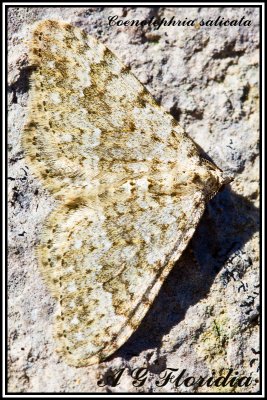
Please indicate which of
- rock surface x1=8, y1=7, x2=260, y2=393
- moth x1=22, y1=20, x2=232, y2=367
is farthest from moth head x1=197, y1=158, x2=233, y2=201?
rock surface x1=8, y1=7, x2=260, y2=393

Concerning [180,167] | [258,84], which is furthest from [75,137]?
[258,84]

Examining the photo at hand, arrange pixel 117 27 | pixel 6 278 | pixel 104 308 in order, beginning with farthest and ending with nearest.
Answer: pixel 117 27, pixel 6 278, pixel 104 308

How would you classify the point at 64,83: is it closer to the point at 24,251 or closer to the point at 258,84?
the point at 24,251

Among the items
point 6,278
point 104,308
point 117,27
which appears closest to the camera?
point 104,308

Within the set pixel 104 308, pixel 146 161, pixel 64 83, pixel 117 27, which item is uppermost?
pixel 117 27

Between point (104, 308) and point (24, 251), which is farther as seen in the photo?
point (24, 251)

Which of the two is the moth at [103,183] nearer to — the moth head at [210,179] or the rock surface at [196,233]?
the moth head at [210,179]

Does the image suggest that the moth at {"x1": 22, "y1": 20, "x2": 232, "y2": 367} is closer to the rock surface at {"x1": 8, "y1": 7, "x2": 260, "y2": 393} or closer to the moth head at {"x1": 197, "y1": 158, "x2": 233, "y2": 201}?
the moth head at {"x1": 197, "y1": 158, "x2": 233, "y2": 201}

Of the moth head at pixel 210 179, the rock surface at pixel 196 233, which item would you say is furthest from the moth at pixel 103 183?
the rock surface at pixel 196 233
